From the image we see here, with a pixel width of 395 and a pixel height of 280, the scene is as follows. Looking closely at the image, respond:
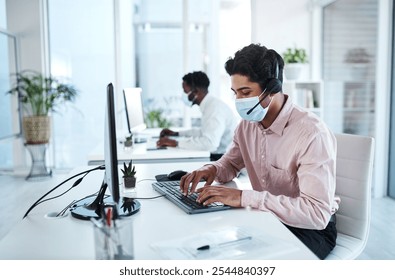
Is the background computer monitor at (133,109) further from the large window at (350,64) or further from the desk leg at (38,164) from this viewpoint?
the large window at (350,64)

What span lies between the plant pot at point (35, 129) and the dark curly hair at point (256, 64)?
3.82 m

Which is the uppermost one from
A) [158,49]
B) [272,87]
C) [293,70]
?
[158,49]

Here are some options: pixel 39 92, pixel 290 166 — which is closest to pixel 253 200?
pixel 290 166

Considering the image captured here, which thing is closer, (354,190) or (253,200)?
(253,200)

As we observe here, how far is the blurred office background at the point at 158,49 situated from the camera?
4473 millimetres

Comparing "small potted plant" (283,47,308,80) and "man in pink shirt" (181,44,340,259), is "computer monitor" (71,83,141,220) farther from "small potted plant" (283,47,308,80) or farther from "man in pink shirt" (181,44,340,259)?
"small potted plant" (283,47,308,80)

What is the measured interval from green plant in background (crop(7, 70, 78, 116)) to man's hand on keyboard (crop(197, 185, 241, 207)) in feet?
13.2

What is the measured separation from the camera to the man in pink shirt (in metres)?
1.32

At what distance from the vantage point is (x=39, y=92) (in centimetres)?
484

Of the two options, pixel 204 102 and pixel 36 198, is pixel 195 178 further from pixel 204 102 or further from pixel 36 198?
pixel 36 198

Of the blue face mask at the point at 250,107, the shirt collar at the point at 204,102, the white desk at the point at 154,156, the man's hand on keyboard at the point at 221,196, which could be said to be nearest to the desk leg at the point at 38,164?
the white desk at the point at 154,156

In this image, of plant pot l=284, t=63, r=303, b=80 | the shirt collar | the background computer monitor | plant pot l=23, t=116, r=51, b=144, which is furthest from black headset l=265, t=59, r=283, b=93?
plant pot l=23, t=116, r=51, b=144

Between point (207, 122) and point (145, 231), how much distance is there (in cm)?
212

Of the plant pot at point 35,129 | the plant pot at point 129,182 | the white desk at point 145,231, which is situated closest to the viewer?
the white desk at point 145,231
